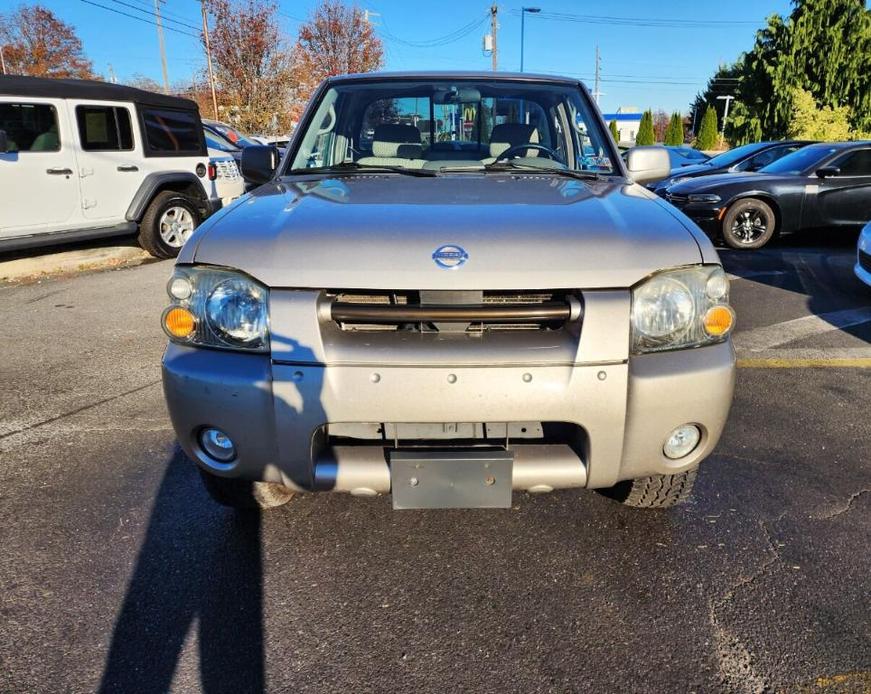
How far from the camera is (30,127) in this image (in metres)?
7.30

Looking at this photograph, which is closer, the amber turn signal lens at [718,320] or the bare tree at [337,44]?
the amber turn signal lens at [718,320]

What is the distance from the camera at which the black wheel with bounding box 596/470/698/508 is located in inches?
100

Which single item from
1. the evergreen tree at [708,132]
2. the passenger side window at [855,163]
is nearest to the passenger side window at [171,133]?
the passenger side window at [855,163]

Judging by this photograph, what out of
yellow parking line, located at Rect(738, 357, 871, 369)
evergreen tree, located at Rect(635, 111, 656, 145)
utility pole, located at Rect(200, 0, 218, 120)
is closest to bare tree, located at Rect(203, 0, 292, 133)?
utility pole, located at Rect(200, 0, 218, 120)

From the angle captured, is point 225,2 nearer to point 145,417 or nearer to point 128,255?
point 128,255

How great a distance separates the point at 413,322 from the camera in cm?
207

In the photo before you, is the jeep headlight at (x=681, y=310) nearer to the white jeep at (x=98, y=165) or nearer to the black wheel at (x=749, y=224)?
the white jeep at (x=98, y=165)

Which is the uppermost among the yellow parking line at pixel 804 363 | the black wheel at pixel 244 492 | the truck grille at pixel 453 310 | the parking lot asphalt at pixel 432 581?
the truck grille at pixel 453 310

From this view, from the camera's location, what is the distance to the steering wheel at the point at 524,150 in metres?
3.37

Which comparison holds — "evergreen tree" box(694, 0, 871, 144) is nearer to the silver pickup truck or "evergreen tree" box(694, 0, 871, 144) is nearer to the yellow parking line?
the yellow parking line

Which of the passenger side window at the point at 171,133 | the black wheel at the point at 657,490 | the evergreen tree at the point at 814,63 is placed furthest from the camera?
the evergreen tree at the point at 814,63

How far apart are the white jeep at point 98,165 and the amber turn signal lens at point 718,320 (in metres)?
6.69

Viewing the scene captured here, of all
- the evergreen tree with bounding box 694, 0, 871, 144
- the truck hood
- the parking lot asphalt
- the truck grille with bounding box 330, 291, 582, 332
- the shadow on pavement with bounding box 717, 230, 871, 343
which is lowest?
the shadow on pavement with bounding box 717, 230, 871, 343

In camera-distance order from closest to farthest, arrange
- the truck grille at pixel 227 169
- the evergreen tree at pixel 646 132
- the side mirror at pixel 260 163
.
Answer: the side mirror at pixel 260 163
the truck grille at pixel 227 169
the evergreen tree at pixel 646 132
